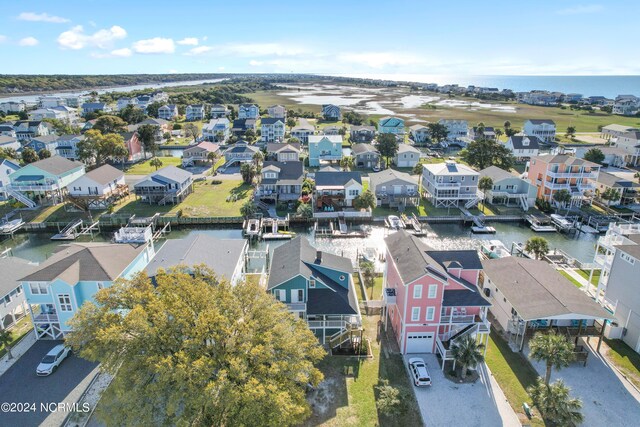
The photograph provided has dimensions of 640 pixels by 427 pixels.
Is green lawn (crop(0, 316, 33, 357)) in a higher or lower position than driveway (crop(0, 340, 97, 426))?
lower

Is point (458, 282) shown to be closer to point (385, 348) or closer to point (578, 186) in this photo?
point (385, 348)

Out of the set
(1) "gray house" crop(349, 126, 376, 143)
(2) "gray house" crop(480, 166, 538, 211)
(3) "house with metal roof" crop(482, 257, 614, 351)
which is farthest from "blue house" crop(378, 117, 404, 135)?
(3) "house with metal roof" crop(482, 257, 614, 351)

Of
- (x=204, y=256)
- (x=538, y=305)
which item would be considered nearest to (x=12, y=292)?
(x=204, y=256)

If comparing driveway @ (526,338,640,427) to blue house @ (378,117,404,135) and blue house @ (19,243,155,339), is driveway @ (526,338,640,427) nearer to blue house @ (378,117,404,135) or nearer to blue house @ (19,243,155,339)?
blue house @ (19,243,155,339)

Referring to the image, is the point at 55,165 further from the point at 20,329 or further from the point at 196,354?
the point at 196,354

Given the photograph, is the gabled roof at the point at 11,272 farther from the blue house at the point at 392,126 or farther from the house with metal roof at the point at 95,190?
the blue house at the point at 392,126

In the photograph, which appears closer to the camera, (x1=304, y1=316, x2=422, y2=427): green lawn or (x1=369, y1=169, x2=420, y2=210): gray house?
(x1=304, y1=316, x2=422, y2=427): green lawn

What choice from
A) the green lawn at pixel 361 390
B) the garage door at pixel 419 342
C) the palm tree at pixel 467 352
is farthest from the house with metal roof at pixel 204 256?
the palm tree at pixel 467 352
